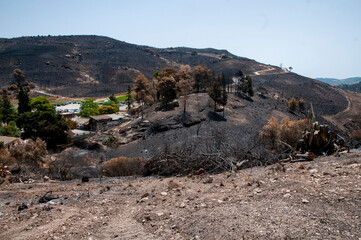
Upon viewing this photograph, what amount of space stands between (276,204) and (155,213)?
2229 mm

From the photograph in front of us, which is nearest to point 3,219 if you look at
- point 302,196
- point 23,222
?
point 23,222

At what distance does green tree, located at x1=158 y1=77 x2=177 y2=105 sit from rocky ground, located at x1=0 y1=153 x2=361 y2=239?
104 ft

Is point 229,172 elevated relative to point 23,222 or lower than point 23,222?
elevated

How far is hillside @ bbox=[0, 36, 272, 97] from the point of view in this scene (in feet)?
305

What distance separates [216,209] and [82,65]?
123747 millimetres

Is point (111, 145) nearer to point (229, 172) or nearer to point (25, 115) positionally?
point (25, 115)

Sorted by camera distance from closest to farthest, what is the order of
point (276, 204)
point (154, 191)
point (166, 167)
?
1. point (276, 204)
2. point (154, 191)
3. point (166, 167)

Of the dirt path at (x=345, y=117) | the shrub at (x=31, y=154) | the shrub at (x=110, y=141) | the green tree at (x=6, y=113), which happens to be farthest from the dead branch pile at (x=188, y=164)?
the dirt path at (x=345, y=117)

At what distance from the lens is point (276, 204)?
169 inches

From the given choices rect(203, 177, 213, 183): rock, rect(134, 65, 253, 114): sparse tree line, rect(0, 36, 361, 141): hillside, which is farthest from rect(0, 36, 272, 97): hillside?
rect(203, 177, 213, 183): rock

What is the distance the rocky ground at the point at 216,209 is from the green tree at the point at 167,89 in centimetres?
3156

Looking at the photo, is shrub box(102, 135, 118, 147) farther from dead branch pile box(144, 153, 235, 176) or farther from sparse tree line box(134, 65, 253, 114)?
dead branch pile box(144, 153, 235, 176)

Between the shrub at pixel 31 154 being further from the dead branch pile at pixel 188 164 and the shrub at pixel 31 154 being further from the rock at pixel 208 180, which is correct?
the rock at pixel 208 180

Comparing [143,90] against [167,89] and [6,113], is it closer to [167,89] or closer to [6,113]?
[167,89]
